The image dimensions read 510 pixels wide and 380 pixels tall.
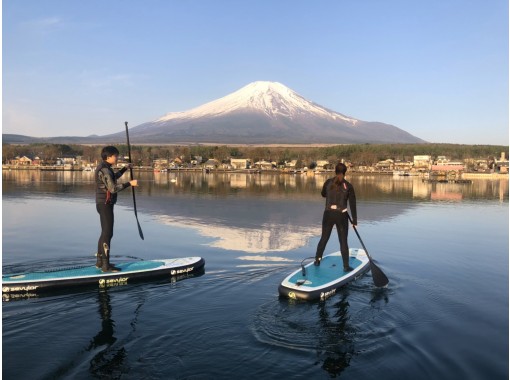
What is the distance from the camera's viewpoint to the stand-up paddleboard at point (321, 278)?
7586 millimetres

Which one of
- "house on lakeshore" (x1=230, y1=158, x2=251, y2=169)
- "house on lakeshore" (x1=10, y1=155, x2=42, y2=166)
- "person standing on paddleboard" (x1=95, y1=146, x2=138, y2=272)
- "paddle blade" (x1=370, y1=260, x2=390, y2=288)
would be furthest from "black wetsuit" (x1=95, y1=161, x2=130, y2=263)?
"house on lakeshore" (x1=10, y1=155, x2=42, y2=166)

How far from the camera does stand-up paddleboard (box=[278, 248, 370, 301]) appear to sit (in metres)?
7.59

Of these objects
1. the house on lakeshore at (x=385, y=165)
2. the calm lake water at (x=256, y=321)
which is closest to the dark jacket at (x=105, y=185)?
the calm lake water at (x=256, y=321)

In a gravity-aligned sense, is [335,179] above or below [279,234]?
above

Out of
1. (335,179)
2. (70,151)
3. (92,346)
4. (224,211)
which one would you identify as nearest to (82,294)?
(92,346)

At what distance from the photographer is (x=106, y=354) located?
550 cm

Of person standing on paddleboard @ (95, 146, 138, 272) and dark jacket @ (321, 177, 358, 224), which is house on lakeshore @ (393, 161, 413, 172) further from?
person standing on paddleboard @ (95, 146, 138, 272)

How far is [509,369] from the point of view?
18.1 feet

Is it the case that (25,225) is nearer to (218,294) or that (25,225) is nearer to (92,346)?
(218,294)

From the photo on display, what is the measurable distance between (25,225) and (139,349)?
12.9 m

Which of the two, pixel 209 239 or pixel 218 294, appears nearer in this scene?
pixel 218 294

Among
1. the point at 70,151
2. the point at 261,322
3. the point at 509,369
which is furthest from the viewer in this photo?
the point at 70,151

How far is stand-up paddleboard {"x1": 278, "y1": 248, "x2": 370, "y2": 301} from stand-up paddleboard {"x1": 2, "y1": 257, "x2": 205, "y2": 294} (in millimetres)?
2370

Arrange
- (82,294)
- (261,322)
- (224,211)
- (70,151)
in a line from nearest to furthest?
Answer: (261,322) < (82,294) < (224,211) < (70,151)
